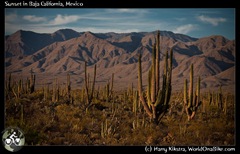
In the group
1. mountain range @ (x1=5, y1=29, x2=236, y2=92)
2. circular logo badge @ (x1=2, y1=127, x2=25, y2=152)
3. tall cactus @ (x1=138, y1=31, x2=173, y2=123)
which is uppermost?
mountain range @ (x1=5, y1=29, x2=236, y2=92)

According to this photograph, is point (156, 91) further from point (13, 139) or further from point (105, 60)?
point (105, 60)

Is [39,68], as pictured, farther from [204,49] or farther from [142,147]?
[142,147]

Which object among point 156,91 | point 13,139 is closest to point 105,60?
point 156,91

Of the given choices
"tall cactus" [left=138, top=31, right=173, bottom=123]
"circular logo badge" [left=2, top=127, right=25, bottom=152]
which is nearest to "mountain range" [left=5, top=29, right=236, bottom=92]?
"tall cactus" [left=138, top=31, right=173, bottom=123]

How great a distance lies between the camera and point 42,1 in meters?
9.26

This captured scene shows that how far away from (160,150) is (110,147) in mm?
1684

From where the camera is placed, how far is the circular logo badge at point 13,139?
8594 millimetres

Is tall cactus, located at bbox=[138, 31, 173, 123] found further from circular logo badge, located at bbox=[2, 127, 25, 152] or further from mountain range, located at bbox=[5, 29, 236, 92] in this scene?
mountain range, located at bbox=[5, 29, 236, 92]

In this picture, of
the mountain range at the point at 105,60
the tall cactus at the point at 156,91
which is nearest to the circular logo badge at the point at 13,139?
the tall cactus at the point at 156,91

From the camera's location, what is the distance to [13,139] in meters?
8.85

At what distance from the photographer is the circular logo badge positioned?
28.2ft

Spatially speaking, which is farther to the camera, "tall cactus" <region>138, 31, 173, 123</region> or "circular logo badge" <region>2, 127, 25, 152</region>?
"tall cactus" <region>138, 31, 173, 123</region>

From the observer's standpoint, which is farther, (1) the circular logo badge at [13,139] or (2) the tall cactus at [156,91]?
(2) the tall cactus at [156,91]

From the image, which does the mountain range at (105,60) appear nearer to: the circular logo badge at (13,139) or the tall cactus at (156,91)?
the tall cactus at (156,91)
